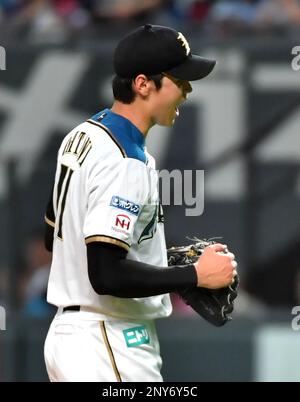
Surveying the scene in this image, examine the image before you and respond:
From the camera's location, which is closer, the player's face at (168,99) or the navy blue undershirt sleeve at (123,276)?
the navy blue undershirt sleeve at (123,276)

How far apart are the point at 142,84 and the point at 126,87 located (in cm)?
6

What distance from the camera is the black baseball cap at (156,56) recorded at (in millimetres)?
4309

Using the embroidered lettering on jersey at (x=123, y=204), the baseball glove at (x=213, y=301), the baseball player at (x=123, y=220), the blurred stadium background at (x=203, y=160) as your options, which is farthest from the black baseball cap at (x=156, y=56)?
the blurred stadium background at (x=203, y=160)

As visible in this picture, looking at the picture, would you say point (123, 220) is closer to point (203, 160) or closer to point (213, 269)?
point (213, 269)

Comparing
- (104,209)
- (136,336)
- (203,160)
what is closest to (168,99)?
(104,209)

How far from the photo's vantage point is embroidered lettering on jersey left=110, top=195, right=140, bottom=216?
414 cm

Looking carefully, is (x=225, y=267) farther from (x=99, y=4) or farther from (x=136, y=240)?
(x=99, y=4)

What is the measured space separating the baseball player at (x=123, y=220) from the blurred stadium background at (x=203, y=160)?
3887 mm

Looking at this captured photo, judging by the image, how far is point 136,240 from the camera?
431 cm

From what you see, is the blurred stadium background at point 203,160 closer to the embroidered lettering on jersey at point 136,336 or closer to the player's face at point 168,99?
the embroidered lettering on jersey at point 136,336

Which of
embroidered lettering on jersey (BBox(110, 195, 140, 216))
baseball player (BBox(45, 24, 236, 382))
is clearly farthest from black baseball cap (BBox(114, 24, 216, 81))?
embroidered lettering on jersey (BBox(110, 195, 140, 216))

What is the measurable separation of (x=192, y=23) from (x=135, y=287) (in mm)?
5624

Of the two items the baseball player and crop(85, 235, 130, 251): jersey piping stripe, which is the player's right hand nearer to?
the baseball player

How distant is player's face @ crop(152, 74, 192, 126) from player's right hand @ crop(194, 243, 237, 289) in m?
0.54
